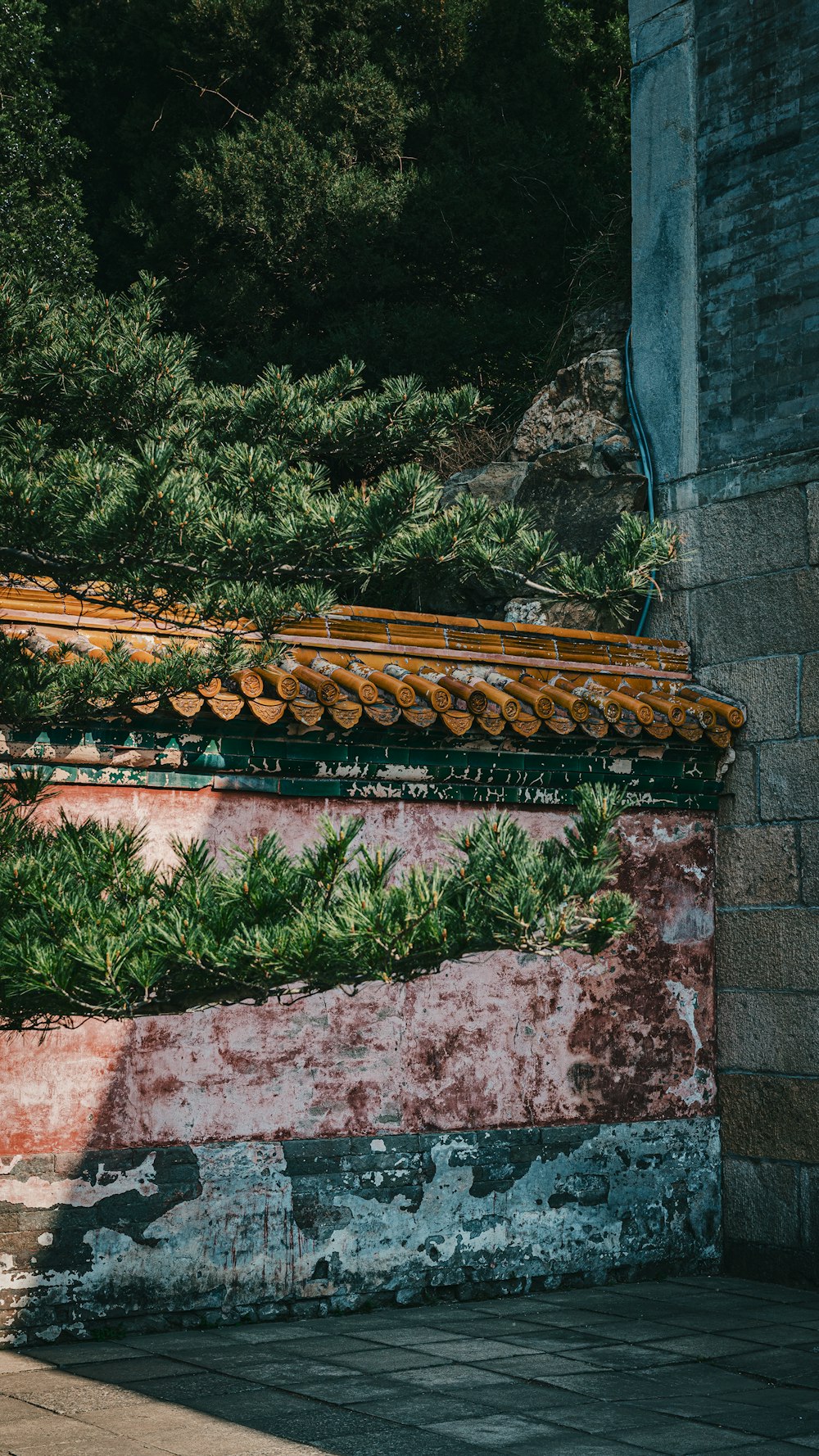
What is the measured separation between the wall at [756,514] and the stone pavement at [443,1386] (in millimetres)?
921

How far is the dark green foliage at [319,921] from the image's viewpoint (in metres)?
2.70

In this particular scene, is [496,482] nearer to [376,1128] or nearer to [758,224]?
[758,224]

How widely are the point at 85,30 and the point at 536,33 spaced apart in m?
3.78

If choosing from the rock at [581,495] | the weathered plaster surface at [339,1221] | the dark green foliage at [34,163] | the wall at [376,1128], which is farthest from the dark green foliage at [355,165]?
the weathered plaster surface at [339,1221]

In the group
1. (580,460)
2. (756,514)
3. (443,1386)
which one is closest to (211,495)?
(443,1386)

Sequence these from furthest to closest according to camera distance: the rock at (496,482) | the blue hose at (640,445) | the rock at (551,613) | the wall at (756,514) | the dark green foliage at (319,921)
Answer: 1. the rock at (496,482)
2. the rock at (551,613)
3. the blue hose at (640,445)
4. the wall at (756,514)
5. the dark green foliage at (319,921)

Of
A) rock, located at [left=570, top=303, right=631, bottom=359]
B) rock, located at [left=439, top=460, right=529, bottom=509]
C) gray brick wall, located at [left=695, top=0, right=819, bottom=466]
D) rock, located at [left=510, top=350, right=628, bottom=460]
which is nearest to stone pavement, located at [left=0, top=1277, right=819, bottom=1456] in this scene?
gray brick wall, located at [left=695, top=0, right=819, bottom=466]

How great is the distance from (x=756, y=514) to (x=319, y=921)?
14.2 feet

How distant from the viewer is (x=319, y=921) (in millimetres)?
2711

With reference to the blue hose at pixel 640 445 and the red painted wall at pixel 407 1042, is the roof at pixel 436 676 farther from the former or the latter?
the red painted wall at pixel 407 1042

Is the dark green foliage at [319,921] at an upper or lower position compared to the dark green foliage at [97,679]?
lower

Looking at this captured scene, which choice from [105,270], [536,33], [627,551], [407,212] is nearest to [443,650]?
[627,551]

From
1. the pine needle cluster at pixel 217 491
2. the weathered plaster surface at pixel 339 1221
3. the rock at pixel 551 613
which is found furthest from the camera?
the rock at pixel 551 613

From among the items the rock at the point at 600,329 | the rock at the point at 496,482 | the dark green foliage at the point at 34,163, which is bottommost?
the rock at the point at 496,482
